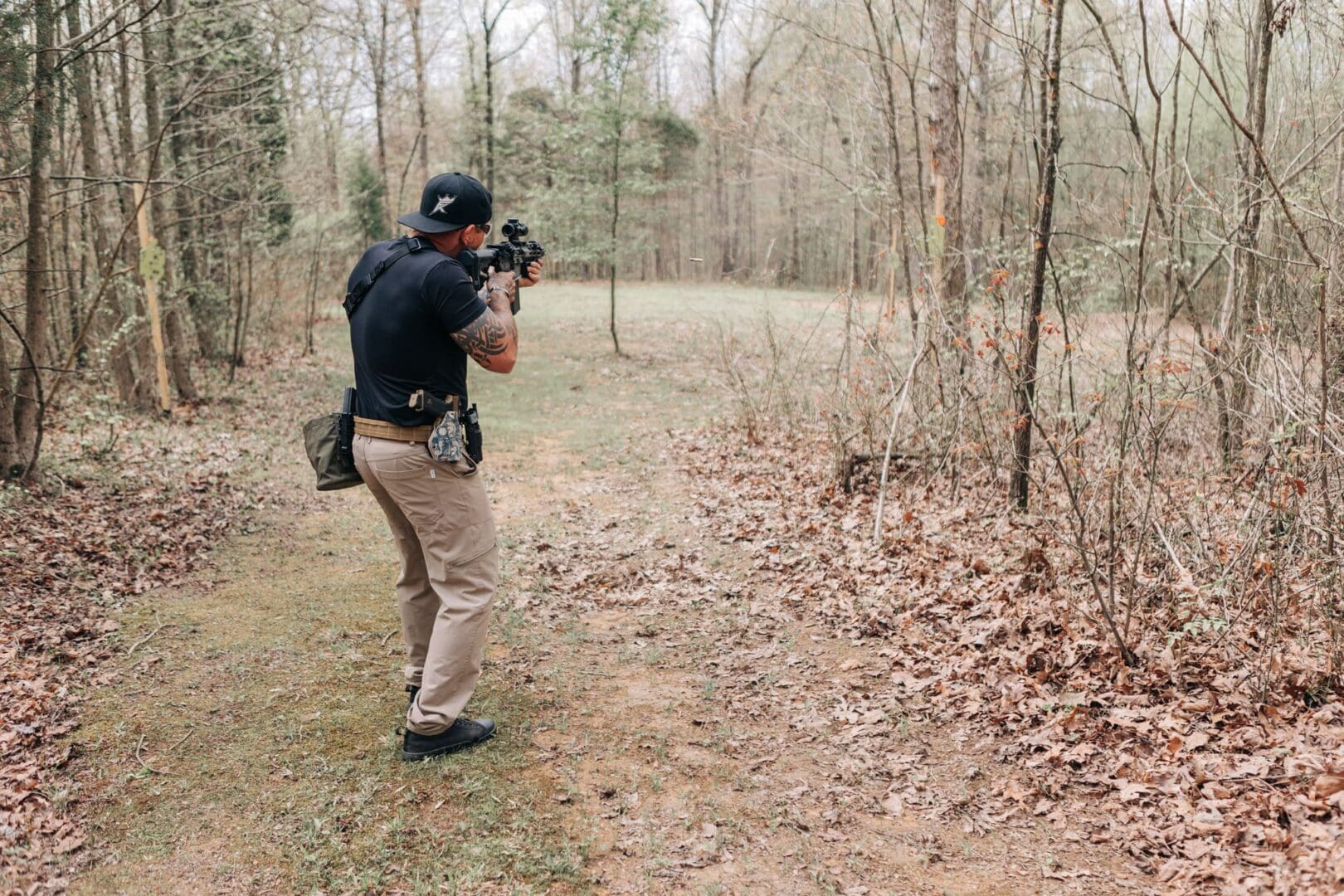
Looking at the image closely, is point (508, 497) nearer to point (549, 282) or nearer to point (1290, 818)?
point (1290, 818)

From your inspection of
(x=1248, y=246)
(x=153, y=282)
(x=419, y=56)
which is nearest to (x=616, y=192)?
(x=153, y=282)

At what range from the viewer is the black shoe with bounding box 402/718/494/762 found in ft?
13.2

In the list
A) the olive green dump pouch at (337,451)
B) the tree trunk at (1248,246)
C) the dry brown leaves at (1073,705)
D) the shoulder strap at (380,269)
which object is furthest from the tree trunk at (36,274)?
the tree trunk at (1248,246)

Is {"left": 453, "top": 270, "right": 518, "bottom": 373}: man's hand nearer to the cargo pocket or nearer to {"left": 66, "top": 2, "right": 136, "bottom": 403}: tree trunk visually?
the cargo pocket

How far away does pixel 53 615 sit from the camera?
527 cm

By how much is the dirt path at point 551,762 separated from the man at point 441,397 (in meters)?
0.39

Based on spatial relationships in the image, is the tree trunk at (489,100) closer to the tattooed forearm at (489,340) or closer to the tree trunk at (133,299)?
the tree trunk at (133,299)

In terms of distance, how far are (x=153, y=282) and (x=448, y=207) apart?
328 inches

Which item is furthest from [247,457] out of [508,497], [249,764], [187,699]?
[249,764]

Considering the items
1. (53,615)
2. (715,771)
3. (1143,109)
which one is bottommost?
(715,771)

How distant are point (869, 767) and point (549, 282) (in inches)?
1344

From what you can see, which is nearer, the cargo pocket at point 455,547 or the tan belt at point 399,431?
the tan belt at point 399,431

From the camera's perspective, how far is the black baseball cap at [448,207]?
12.7 feet

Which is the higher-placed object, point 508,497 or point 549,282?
point 549,282
